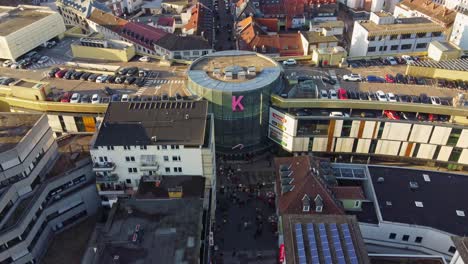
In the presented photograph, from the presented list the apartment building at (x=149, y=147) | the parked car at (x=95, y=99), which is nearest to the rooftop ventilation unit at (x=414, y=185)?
the apartment building at (x=149, y=147)

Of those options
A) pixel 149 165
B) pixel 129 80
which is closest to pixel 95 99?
pixel 129 80

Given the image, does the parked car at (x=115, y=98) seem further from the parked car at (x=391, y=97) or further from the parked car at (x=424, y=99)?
the parked car at (x=424, y=99)

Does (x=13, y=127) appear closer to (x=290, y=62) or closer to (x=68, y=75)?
(x=68, y=75)

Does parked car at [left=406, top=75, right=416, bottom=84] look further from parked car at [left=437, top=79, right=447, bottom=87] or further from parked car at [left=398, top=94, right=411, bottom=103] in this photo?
parked car at [left=398, top=94, right=411, bottom=103]

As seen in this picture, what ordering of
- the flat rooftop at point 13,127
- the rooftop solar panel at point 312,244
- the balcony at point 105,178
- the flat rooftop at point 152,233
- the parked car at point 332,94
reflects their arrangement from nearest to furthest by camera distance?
the rooftop solar panel at point 312,244 < the flat rooftop at point 152,233 < the flat rooftop at point 13,127 < the balcony at point 105,178 < the parked car at point 332,94

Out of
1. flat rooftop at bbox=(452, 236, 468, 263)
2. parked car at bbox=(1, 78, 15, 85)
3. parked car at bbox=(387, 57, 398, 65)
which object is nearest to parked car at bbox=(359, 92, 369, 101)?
parked car at bbox=(387, 57, 398, 65)
